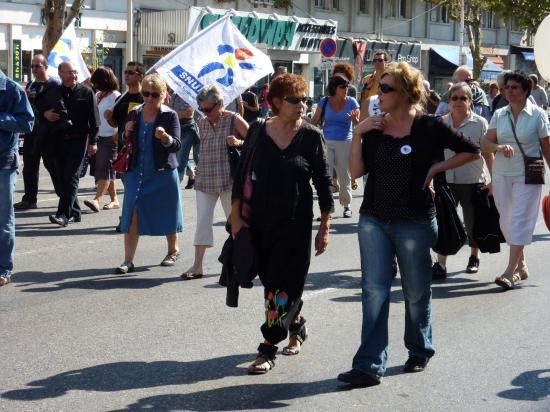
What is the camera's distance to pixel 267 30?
3775cm

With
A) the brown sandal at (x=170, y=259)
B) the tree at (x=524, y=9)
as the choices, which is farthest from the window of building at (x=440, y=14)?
the brown sandal at (x=170, y=259)

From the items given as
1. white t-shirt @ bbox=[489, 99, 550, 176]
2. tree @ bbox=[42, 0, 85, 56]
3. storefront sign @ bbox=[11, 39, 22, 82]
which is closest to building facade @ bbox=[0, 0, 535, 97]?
storefront sign @ bbox=[11, 39, 22, 82]

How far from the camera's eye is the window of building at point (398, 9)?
4800cm

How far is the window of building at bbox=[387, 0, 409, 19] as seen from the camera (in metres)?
48.0

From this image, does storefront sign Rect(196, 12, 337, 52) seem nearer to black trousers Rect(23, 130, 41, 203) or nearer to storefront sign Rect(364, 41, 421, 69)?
storefront sign Rect(364, 41, 421, 69)

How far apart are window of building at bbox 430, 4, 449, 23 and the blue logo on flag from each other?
41596 mm

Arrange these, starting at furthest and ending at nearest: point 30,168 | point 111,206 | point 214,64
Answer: point 111,206 → point 30,168 → point 214,64

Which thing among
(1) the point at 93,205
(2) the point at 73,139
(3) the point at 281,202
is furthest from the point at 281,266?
(1) the point at 93,205

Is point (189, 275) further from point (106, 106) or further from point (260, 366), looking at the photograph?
point (106, 106)

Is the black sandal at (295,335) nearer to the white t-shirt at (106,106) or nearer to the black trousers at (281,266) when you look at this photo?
the black trousers at (281,266)

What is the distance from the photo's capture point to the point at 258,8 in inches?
1569

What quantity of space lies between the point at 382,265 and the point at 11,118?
3.74 m

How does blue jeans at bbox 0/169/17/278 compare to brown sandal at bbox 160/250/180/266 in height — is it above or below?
above

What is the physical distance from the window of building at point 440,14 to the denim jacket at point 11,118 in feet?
144
